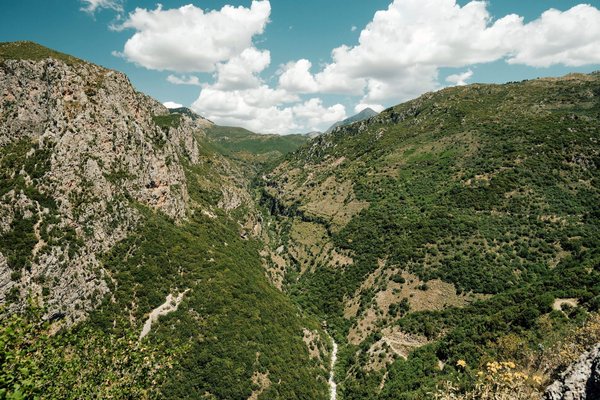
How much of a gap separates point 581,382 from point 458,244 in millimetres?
89029

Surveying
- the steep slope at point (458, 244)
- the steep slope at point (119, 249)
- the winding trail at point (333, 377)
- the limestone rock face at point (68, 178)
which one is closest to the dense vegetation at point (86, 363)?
the steep slope at point (119, 249)

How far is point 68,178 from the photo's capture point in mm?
75250

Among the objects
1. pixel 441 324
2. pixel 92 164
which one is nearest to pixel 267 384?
pixel 441 324

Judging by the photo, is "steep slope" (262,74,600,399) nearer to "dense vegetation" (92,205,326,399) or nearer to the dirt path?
"dense vegetation" (92,205,326,399)

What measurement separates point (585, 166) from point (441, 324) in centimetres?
8128

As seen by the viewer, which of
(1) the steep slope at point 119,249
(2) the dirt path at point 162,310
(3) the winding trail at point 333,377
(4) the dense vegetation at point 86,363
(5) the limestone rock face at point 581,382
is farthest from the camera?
(3) the winding trail at point 333,377

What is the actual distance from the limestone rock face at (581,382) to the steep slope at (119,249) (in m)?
46.0

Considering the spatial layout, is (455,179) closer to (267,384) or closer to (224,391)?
(267,384)

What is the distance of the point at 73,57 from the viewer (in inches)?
3698

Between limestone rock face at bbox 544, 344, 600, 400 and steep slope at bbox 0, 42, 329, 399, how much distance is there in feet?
151

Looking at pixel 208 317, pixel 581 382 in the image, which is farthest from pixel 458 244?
pixel 581 382

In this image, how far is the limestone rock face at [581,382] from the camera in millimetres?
21250

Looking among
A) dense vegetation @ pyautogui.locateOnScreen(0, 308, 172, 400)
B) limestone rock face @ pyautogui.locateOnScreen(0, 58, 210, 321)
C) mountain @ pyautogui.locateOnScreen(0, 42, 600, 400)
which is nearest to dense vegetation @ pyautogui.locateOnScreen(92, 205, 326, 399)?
mountain @ pyautogui.locateOnScreen(0, 42, 600, 400)

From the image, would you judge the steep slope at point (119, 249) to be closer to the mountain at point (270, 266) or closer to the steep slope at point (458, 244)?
the mountain at point (270, 266)
